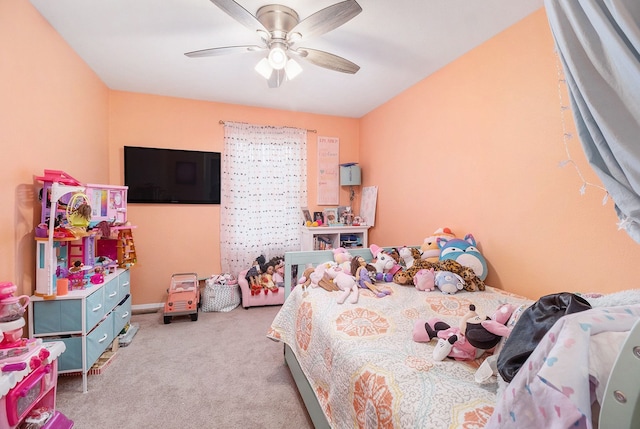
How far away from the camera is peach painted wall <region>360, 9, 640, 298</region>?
1654mm

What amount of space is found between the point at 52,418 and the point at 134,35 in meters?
2.45

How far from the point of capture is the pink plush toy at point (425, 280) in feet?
6.72

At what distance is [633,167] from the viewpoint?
602 millimetres

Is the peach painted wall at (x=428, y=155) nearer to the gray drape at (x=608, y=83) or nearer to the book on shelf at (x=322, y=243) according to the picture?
the book on shelf at (x=322, y=243)

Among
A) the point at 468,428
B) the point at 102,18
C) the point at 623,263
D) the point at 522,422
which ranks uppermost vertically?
the point at 102,18

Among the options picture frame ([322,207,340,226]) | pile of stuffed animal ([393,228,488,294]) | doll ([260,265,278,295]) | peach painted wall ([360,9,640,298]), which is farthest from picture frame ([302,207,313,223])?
pile of stuffed animal ([393,228,488,294])

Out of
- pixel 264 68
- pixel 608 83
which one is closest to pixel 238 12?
pixel 264 68

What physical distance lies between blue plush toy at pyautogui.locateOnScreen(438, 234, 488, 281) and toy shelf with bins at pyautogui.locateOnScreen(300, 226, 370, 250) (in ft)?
5.27

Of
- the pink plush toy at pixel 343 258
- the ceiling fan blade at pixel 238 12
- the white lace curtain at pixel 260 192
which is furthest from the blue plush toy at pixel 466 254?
the white lace curtain at pixel 260 192

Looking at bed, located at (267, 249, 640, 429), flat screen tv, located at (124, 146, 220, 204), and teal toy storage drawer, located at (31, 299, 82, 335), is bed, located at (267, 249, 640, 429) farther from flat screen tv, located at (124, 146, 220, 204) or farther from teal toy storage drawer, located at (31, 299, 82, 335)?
flat screen tv, located at (124, 146, 220, 204)

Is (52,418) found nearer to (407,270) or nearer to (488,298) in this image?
(407,270)

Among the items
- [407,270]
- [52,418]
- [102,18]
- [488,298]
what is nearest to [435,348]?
[488,298]

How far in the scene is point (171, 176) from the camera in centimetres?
349

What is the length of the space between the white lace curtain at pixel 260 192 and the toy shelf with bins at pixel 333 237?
28 centimetres
